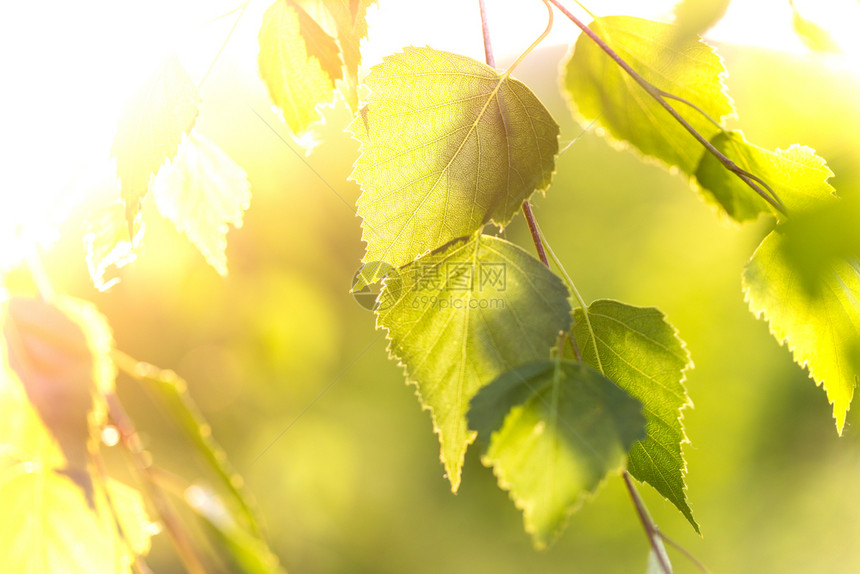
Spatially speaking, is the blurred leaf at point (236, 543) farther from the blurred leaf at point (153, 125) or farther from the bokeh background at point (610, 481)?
the bokeh background at point (610, 481)

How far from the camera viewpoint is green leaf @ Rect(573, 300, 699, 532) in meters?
0.32

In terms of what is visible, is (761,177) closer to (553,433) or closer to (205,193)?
(553,433)

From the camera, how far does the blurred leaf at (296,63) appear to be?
0.35 metres

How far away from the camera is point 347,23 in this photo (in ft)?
1.10

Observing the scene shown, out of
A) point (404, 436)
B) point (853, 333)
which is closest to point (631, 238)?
point (404, 436)

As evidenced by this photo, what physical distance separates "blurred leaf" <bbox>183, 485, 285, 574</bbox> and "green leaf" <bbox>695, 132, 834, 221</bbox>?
0.39 meters

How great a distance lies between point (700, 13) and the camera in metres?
0.31

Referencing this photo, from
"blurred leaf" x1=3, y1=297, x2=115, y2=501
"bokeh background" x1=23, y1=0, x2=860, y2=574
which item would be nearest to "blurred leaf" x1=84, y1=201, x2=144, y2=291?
"blurred leaf" x1=3, y1=297, x2=115, y2=501

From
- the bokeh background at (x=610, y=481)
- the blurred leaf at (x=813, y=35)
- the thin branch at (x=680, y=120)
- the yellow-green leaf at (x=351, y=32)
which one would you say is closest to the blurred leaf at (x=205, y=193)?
the yellow-green leaf at (x=351, y=32)

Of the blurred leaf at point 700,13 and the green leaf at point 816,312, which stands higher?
the blurred leaf at point 700,13

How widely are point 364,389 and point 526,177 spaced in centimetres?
486

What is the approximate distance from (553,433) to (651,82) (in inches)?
11.6

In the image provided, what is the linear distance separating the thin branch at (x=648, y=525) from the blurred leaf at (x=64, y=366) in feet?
0.95

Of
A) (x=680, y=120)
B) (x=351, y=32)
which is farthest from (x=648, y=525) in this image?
(x=351, y=32)
